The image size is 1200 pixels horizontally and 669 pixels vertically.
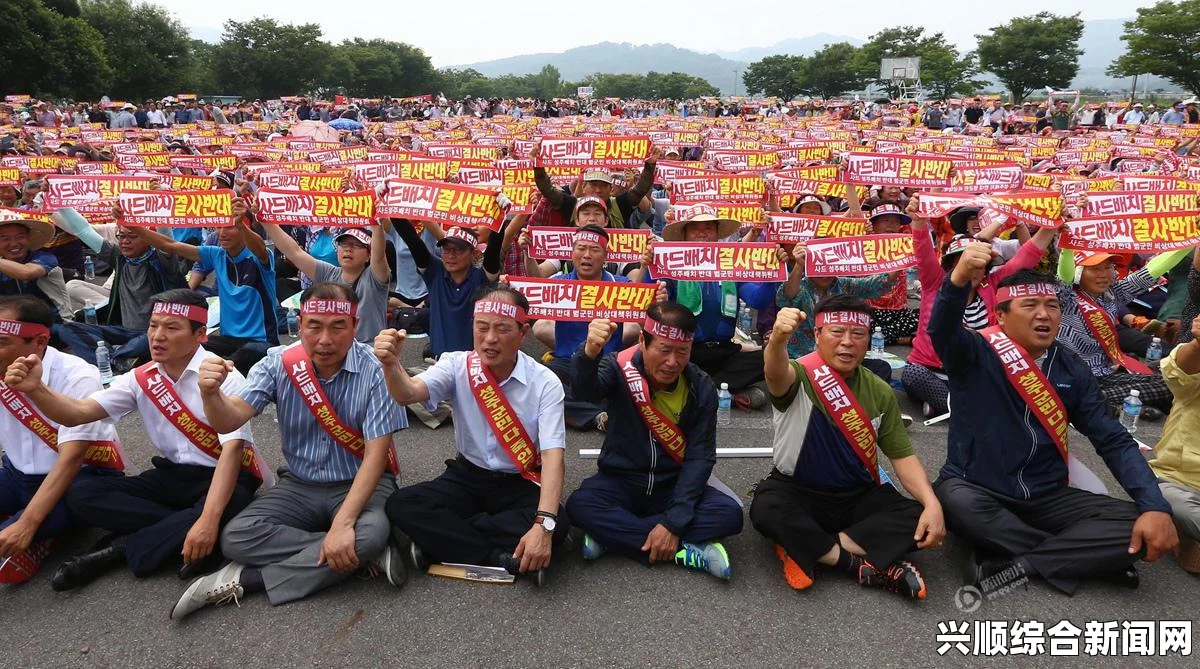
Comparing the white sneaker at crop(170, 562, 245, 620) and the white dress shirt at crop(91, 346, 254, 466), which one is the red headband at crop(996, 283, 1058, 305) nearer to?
the white dress shirt at crop(91, 346, 254, 466)

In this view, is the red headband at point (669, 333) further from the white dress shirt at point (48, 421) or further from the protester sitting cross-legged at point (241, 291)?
the protester sitting cross-legged at point (241, 291)

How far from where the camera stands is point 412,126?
24.5 m

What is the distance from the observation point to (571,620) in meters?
3.72

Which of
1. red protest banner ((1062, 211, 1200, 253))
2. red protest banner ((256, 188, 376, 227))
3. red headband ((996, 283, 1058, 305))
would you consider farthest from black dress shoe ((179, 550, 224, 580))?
red protest banner ((1062, 211, 1200, 253))

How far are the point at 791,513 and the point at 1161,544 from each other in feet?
6.04

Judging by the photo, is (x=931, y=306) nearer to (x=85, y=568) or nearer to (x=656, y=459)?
(x=656, y=459)

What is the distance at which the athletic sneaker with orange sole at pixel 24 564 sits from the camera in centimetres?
386

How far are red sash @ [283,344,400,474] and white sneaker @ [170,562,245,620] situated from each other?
84cm

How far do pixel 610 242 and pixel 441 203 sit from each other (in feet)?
5.22

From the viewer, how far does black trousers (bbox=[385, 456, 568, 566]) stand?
3.97 meters

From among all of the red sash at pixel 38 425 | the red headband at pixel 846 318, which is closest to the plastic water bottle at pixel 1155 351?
the red headband at pixel 846 318

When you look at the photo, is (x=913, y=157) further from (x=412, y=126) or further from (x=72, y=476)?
Result: (x=412, y=126)

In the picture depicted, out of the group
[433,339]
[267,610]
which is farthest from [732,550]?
[433,339]

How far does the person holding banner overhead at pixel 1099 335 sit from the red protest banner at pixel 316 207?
237 inches
